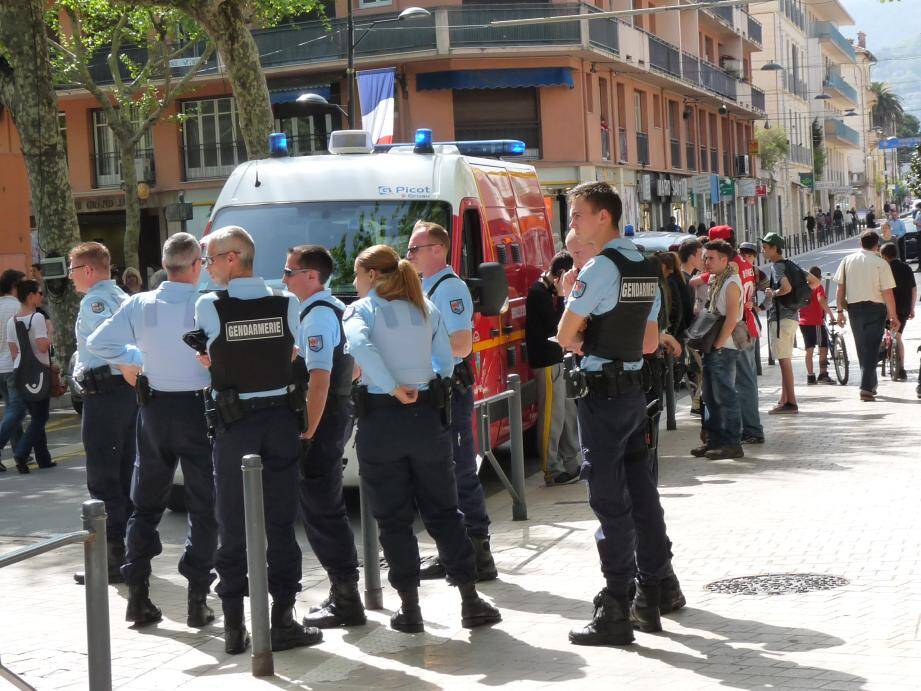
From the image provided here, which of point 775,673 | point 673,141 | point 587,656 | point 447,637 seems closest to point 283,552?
point 447,637

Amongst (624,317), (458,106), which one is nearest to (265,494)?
(624,317)

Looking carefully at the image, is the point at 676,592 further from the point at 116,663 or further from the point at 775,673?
the point at 116,663

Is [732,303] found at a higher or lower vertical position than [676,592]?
higher

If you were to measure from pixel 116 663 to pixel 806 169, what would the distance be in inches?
3319

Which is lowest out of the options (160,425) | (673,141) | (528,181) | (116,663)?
(116,663)

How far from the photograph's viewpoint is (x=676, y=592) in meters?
7.00

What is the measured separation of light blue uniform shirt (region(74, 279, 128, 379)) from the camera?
8.28 metres

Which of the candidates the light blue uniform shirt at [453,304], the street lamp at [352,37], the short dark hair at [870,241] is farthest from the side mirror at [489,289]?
the street lamp at [352,37]

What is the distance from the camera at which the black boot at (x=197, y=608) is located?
7371mm

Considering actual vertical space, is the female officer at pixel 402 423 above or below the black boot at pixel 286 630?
above

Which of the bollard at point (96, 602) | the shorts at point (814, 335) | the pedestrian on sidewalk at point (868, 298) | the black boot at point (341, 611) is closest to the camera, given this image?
the bollard at point (96, 602)

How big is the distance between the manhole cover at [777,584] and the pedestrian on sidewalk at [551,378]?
13.1ft

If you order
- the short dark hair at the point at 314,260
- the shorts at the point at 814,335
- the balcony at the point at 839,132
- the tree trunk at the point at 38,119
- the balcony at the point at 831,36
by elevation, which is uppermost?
the balcony at the point at 831,36

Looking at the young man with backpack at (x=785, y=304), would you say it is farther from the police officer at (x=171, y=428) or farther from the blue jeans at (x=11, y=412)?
the police officer at (x=171, y=428)
